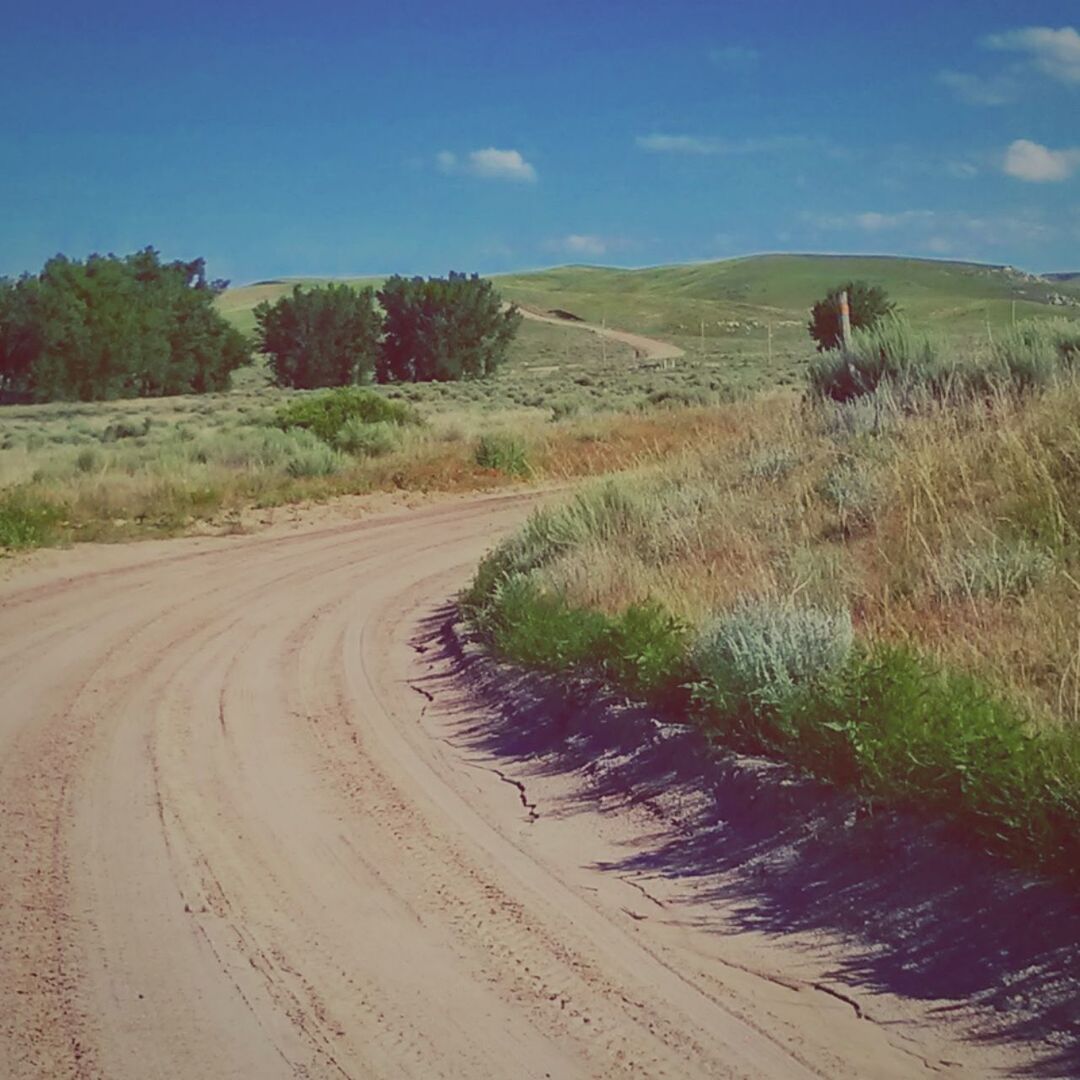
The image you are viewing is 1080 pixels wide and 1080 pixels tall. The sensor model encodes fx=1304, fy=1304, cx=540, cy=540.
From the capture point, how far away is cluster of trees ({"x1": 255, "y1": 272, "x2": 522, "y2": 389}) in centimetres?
7106

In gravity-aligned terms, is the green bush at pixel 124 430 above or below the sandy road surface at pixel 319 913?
above

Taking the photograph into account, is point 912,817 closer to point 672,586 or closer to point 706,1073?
point 706,1073

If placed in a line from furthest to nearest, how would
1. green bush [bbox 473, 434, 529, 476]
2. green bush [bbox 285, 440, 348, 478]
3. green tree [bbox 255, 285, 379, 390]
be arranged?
green tree [bbox 255, 285, 379, 390] → green bush [bbox 473, 434, 529, 476] → green bush [bbox 285, 440, 348, 478]

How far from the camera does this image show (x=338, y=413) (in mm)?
30688

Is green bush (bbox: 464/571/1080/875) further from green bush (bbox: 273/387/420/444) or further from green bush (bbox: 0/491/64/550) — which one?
green bush (bbox: 273/387/420/444)

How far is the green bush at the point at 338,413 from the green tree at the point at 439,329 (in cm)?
4040

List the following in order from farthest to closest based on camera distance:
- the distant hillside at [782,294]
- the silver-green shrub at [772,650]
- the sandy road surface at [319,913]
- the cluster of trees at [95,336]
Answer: the distant hillside at [782,294] → the cluster of trees at [95,336] → the silver-green shrub at [772,650] → the sandy road surface at [319,913]

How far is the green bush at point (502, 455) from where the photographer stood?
25.2m

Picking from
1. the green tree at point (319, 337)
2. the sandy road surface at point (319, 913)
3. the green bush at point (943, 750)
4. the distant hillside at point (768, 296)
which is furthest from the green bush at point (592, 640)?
the distant hillside at point (768, 296)

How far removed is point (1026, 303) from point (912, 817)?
6617cm

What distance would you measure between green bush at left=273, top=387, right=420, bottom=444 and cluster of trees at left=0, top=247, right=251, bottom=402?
36.1 m

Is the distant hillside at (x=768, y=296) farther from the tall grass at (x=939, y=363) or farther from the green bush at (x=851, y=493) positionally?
the green bush at (x=851, y=493)

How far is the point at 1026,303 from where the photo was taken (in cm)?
6612

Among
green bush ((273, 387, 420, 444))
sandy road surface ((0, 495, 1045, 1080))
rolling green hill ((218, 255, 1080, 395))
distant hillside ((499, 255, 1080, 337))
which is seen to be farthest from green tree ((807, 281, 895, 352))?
distant hillside ((499, 255, 1080, 337))
